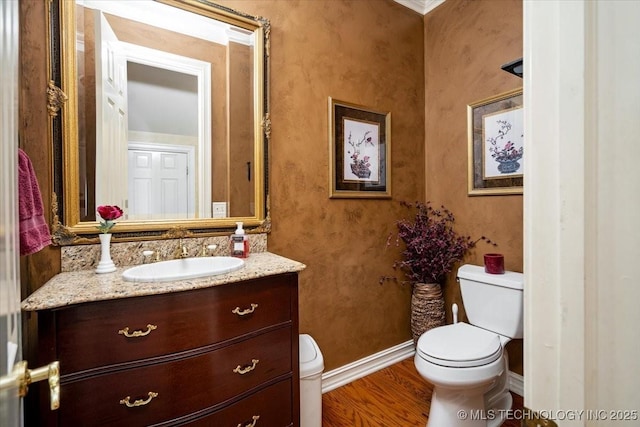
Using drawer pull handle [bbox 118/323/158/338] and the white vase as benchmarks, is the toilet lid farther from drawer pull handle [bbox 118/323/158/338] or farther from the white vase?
the white vase

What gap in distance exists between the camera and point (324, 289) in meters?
2.02

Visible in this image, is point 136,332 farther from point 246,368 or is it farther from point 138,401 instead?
point 246,368

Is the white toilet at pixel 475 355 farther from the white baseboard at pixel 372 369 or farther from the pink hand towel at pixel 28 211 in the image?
the pink hand towel at pixel 28 211

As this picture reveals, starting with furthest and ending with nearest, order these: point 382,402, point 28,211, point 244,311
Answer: point 382,402
point 244,311
point 28,211

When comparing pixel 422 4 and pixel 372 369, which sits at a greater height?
pixel 422 4

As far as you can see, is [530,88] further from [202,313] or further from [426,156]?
[426,156]

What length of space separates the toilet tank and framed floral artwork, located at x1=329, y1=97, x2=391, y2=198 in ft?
2.79

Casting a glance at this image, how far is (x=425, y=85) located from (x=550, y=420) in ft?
8.58

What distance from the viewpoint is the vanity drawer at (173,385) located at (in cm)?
94

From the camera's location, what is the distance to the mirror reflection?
1.35 metres

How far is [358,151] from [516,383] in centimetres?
192

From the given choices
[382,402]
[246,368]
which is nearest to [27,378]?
[246,368]

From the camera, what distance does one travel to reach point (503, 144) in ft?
6.65

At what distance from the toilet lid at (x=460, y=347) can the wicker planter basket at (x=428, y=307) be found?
0.45 m
